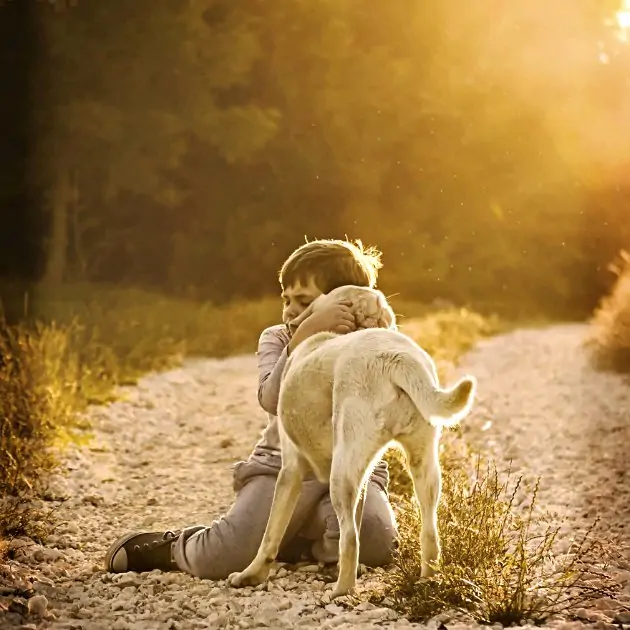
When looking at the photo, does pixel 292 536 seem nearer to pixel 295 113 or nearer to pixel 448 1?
pixel 295 113

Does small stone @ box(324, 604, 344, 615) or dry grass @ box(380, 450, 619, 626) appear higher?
dry grass @ box(380, 450, 619, 626)

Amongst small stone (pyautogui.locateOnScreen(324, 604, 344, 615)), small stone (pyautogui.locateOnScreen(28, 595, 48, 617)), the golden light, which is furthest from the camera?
the golden light

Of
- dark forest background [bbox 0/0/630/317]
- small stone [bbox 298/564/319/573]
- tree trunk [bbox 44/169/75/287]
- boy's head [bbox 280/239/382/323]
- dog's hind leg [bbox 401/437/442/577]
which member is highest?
dark forest background [bbox 0/0/630/317]

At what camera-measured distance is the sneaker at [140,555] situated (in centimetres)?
358

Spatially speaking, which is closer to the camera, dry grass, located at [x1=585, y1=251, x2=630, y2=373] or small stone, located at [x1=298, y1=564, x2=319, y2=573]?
small stone, located at [x1=298, y1=564, x2=319, y2=573]

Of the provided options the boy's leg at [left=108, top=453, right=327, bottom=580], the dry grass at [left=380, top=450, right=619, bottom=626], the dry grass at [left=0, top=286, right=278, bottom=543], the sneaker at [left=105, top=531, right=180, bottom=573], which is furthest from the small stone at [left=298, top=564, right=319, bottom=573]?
the dry grass at [left=0, top=286, right=278, bottom=543]

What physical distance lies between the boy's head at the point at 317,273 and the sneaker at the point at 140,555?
110 cm

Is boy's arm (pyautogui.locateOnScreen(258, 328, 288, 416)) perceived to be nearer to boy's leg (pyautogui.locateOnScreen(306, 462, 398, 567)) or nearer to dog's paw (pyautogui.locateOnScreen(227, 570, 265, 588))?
boy's leg (pyautogui.locateOnScreen(306, 462, 398, 567))

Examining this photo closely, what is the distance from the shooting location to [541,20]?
18.1 m

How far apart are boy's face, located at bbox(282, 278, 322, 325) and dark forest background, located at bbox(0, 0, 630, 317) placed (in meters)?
11.6

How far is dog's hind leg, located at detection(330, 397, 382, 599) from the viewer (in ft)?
8.82

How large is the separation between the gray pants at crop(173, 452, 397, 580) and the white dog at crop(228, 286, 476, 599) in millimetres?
298

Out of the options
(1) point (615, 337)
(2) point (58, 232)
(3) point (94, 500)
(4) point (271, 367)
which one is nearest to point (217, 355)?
(1) point (615, 337)

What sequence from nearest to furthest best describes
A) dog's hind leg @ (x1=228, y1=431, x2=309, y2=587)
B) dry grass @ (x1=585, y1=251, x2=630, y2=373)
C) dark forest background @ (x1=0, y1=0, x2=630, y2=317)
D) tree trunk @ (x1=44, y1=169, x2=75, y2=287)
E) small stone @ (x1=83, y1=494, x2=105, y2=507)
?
dog's hind leg @ (x1=228, y1=431, x2=309, y2=587) → small stone @ (x1=83, y1=494, x2=105, y2=507) → dry grass @ (x1=585, y1=251, x2=630, y2=373) → dark forest background @ (x1=0, y1=0, x2=630, y2=317) → tree trunk @ (x1=44, y1=169, x2=75, y2=287)
